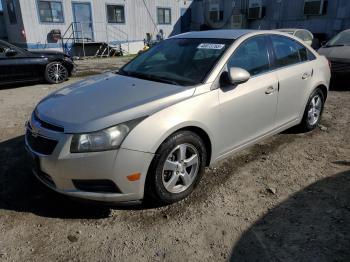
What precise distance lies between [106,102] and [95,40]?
744 inches

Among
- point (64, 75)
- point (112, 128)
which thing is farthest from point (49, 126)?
point (64, 75)

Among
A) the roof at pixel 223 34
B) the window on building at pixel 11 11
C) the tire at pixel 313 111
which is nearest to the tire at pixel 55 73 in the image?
the roof at pixel 223 34

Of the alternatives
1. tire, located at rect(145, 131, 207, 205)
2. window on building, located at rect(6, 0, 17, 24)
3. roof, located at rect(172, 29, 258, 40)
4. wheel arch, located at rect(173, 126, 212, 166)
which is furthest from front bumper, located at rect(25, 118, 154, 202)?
window on building, located at rect(6, 0, 17, 24)

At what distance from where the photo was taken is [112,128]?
2.66m

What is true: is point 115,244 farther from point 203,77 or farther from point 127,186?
point 203,77

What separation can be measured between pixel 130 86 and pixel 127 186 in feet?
3.75

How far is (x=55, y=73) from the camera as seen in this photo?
376 inches

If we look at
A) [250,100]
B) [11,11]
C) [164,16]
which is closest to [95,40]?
[11,11]

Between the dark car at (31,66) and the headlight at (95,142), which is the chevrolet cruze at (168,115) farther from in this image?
the dark car at (31,66)

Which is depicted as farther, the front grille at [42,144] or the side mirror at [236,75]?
the side mirror at [236,75]

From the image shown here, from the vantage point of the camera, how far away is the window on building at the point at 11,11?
738 inches

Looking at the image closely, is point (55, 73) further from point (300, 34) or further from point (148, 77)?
point (300, 34)

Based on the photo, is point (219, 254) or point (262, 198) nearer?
point (219, 254)

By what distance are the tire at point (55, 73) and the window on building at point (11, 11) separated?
11.8 m
